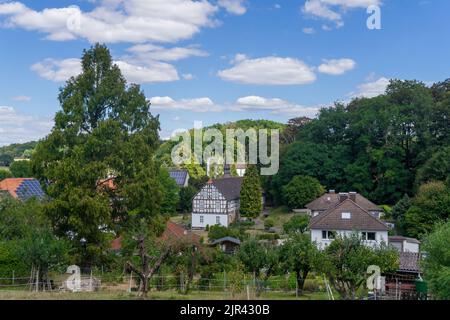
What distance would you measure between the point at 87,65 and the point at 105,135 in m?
2.98

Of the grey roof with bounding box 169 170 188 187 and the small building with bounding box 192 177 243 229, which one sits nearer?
the small building with bounding box 192 177 243 229

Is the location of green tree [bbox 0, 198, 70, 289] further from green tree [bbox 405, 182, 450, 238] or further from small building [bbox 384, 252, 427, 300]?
green tree [bbox 405, 182, 450, 238]

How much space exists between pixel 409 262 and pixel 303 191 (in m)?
25.4

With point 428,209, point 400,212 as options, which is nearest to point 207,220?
point 400,212

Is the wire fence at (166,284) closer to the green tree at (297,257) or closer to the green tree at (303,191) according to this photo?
the green tree at (297,257)

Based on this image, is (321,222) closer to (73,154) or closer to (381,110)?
(73,154)

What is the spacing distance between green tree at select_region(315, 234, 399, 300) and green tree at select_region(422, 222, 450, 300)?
149 cm

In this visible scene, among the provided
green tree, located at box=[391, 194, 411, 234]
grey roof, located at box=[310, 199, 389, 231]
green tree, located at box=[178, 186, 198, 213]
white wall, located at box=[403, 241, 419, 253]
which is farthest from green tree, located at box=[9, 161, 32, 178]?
white wall, located at box=[403, 241, 419, 253]

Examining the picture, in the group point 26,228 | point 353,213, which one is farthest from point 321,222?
point 26,228

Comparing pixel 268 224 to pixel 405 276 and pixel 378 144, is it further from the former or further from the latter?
pixel 405 276

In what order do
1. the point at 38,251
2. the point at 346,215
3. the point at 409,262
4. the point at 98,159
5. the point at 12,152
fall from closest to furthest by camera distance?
the point at 38,251 → the point at 98,159 → the point at 409,262 → the point at 346,215 → the point at 12,152

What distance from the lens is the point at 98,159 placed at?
18203 millimetres

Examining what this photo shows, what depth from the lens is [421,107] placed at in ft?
146

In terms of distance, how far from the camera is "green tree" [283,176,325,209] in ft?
152
